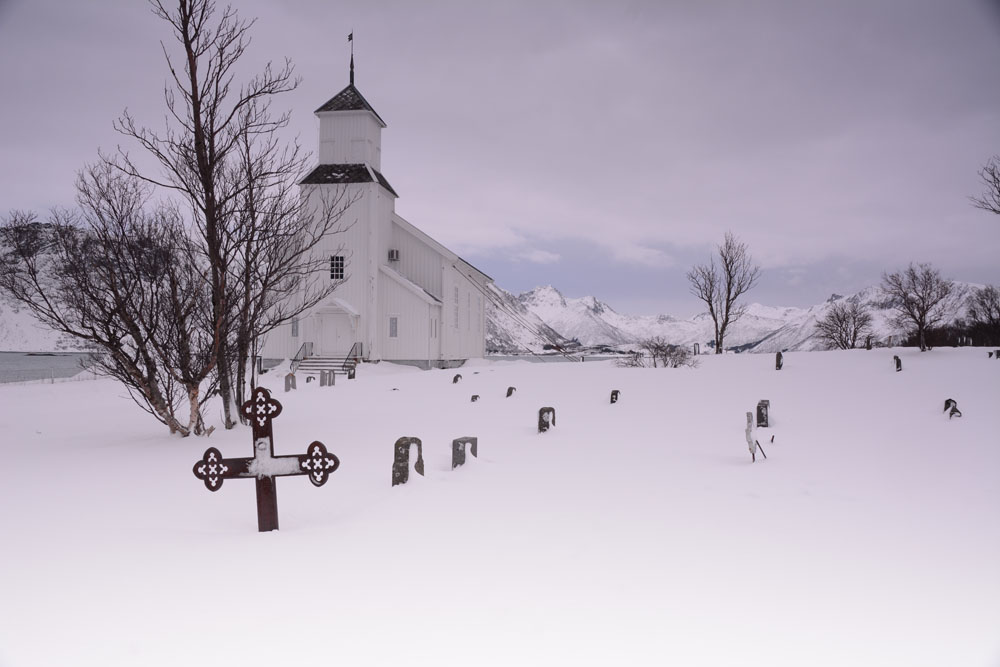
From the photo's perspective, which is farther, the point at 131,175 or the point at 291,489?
the point at 131,175

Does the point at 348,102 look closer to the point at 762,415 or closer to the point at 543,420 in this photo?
the point at 543,420

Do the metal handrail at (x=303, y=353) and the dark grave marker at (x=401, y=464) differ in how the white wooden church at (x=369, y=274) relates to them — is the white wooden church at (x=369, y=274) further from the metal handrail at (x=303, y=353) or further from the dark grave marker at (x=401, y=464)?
the dark grave marker at (x=401, y=464)

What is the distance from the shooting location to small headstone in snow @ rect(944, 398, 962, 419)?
11779mm

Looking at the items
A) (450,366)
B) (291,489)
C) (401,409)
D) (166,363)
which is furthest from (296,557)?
(450,366)

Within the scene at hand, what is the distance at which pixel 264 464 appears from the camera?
567 centimetres

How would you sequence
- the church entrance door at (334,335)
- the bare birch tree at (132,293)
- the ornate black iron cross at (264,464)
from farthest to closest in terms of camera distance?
the church entrance door at (334,335)
the bare birch tree at (132,293)
the ornate black iron cross at (264,464)

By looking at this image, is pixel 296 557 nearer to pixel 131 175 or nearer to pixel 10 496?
pixel 10 496

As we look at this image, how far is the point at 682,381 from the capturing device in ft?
60.2

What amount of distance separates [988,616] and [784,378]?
47.9 ft

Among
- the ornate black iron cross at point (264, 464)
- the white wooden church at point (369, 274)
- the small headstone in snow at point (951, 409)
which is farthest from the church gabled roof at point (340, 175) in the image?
the ornate black iron cross at point (264, 464)

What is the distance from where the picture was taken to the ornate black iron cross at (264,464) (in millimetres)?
5602

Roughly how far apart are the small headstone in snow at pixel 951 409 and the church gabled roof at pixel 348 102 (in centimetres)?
2894

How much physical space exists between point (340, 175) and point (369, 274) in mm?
5428

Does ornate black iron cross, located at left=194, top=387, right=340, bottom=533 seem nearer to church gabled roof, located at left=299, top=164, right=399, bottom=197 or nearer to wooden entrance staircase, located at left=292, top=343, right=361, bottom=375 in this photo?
wooden entrance staircase, located at left=292, top=343, right=361, bottom=375
